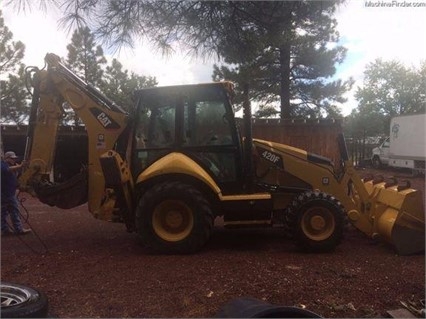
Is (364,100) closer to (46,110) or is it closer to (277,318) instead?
(46,110)

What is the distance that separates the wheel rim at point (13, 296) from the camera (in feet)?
14.3

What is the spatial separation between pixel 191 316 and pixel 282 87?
2108cm

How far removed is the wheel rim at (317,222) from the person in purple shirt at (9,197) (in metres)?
4.98

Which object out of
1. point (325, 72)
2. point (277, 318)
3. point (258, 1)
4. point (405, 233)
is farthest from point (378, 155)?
point (277, 318)

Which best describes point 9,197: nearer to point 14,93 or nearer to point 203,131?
point 203,131

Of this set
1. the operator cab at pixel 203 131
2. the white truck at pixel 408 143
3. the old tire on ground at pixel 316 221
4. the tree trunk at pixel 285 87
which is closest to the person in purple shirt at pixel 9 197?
the operator cab at pixel 203 131

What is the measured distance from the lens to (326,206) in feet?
22.9

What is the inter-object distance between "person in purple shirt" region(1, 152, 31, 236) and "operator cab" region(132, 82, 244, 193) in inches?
103

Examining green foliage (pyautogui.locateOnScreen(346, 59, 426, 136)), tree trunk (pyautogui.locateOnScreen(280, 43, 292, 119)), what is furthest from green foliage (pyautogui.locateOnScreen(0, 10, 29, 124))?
green foliage (pyautogui.locateOnScreen(346, 59, 426, 136))

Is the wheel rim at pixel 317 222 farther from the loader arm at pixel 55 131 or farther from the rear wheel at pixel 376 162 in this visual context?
the rear wheel at pixel 376 162

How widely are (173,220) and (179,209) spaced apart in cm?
18

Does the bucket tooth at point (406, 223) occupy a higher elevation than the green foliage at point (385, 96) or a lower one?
lower

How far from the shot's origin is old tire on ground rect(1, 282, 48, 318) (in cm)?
407

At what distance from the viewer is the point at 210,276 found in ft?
18.5
